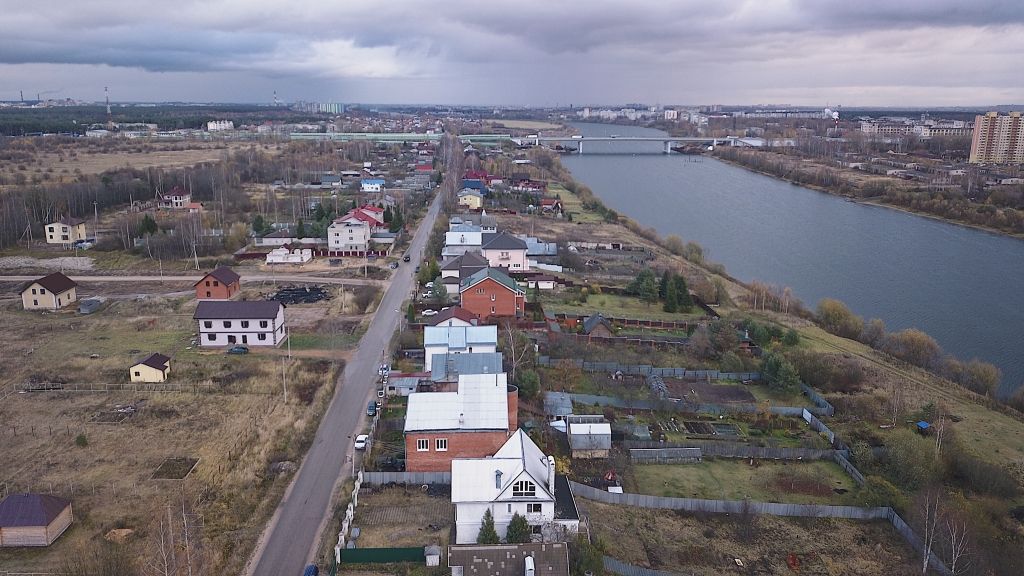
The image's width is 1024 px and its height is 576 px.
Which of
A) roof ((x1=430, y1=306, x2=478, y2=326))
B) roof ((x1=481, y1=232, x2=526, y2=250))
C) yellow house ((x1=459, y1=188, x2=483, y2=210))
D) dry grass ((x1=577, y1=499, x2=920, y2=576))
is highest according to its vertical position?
yellow house ((x1=459, y1=188, x2=483, y2=210))

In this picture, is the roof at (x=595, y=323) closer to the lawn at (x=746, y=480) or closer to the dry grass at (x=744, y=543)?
the lawn at (x=746, y=480)

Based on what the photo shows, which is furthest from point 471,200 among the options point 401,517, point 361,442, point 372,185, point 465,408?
point 401,517

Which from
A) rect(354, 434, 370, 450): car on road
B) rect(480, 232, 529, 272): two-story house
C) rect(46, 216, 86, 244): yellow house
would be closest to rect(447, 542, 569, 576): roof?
rect(354, 434, 370, 450): car on road

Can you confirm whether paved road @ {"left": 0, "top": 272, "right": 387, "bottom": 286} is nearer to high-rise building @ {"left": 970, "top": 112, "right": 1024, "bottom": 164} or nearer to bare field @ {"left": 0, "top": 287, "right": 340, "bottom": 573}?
bare field @ {"left": 0, "top": 287, "right": 340, "bottom": 573}

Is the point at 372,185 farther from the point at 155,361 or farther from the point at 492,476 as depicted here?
the point at 492,476

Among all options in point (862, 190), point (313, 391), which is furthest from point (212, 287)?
point (862, 190)

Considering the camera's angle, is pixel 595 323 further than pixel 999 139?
No
